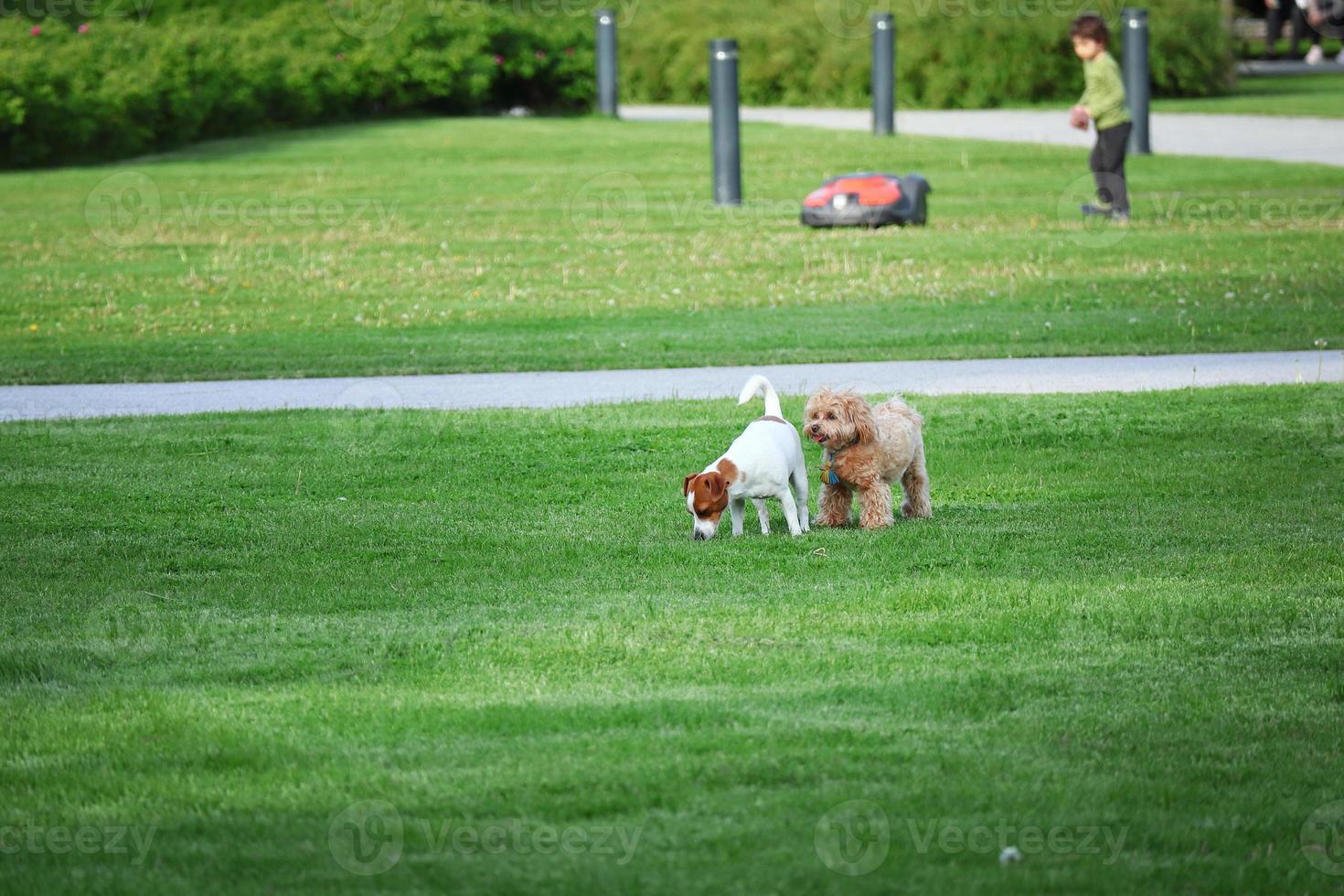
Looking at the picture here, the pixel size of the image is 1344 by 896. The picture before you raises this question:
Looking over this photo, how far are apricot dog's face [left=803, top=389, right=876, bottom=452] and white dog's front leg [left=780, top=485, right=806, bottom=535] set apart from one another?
0.86 ft

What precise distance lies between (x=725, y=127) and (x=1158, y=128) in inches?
458

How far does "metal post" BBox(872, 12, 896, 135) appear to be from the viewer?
28.1 metres

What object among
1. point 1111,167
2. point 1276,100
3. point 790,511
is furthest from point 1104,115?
point 1276,100

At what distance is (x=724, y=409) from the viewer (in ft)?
33.9

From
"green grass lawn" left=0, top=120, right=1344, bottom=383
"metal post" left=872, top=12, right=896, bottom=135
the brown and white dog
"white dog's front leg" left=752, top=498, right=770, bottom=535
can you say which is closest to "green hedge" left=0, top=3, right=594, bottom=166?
"green grass lawn" left=0, top=120, right=1344, bottom=383

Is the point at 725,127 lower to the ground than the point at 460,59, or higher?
lower

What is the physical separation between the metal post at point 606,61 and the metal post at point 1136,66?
11.6 m

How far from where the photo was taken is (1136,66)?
24.8m

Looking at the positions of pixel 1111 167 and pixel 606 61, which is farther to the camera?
pixel 606 61

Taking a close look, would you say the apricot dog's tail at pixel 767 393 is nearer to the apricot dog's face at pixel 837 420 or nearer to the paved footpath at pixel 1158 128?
the apricot dog's face at pixel 837 420

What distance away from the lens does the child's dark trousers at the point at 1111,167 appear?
18922 mm

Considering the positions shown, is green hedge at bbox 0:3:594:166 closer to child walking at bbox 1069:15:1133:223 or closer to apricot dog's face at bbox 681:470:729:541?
child walking at bbox 1069:15:1133:223

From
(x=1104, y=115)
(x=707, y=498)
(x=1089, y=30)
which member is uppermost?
(x=1089, y=30)

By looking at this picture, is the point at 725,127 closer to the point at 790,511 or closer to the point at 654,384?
the point at 654,384
